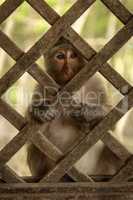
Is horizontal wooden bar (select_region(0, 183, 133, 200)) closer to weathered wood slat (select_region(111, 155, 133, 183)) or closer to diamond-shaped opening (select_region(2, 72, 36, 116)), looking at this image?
weathered wood slat (select_region(111, 155, 133, 183))

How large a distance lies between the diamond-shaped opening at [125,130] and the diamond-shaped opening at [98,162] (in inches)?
4.1

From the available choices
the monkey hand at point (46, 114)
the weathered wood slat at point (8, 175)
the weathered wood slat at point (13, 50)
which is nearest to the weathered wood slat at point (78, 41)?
the weathered wood slat at point (13, 50)

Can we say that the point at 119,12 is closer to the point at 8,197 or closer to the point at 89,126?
the point at 89,126

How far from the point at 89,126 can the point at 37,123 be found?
0.21 metres

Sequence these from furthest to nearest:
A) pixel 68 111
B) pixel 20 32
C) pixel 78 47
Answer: pixel 20 32 < pixel 68 111 < pixel 78 47

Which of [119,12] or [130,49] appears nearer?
[119,12]

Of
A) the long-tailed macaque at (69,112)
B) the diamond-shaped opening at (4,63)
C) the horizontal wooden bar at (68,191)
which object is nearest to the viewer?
the horizontal wooden bar at (68,191)

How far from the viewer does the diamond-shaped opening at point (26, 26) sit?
2.25 metres

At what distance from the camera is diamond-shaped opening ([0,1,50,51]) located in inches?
88.4

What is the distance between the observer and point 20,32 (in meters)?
2.30

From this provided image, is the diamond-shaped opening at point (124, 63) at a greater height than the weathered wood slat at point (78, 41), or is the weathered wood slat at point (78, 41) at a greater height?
the weathered wood slat at point (78, 41)

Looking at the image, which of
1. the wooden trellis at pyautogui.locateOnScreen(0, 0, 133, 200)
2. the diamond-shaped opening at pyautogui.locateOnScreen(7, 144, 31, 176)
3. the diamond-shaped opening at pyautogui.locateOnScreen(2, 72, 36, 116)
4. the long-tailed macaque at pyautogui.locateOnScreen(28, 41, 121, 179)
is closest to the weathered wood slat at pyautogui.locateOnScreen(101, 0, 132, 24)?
the wooden trellis at pyautogui.locateOnScreen(0, 0, 133, 200)

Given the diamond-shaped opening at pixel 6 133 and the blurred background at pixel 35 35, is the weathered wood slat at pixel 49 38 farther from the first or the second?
the diamond-shaped opening at pixel 6 133

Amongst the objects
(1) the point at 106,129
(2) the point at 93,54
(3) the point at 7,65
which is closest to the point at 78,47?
(2) the point at 93,54
